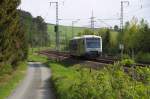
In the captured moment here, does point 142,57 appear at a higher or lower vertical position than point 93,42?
lower

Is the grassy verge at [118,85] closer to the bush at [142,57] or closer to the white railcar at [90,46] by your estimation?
the white railcar at [90,46]

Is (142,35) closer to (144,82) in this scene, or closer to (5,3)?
(5,3)

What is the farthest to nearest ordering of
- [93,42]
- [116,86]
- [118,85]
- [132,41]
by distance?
[132,41], [93,42], [116,86], [118,85]

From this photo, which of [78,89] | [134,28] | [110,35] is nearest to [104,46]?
[110,35]

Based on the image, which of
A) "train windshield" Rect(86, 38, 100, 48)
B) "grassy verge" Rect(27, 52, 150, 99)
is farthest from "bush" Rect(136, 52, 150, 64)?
"grassy verge" Rect(27, 52, 150, 99)

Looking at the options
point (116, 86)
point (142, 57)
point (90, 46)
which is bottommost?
point (142, 57)

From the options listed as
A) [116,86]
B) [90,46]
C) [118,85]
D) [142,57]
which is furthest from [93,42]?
[118,85]

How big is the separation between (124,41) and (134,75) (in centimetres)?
7641

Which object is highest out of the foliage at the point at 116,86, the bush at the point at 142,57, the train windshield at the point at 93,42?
the train windshield at the point at 93,42

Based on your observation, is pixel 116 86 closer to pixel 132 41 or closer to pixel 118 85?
pixel 118 85

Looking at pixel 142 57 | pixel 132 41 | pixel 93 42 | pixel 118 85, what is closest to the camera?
pixel 118 85

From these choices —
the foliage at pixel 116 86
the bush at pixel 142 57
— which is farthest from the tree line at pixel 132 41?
the foliage at pixel 116 86

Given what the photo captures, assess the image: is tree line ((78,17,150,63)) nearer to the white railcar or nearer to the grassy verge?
the white railcar

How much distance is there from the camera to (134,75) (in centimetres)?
1398
